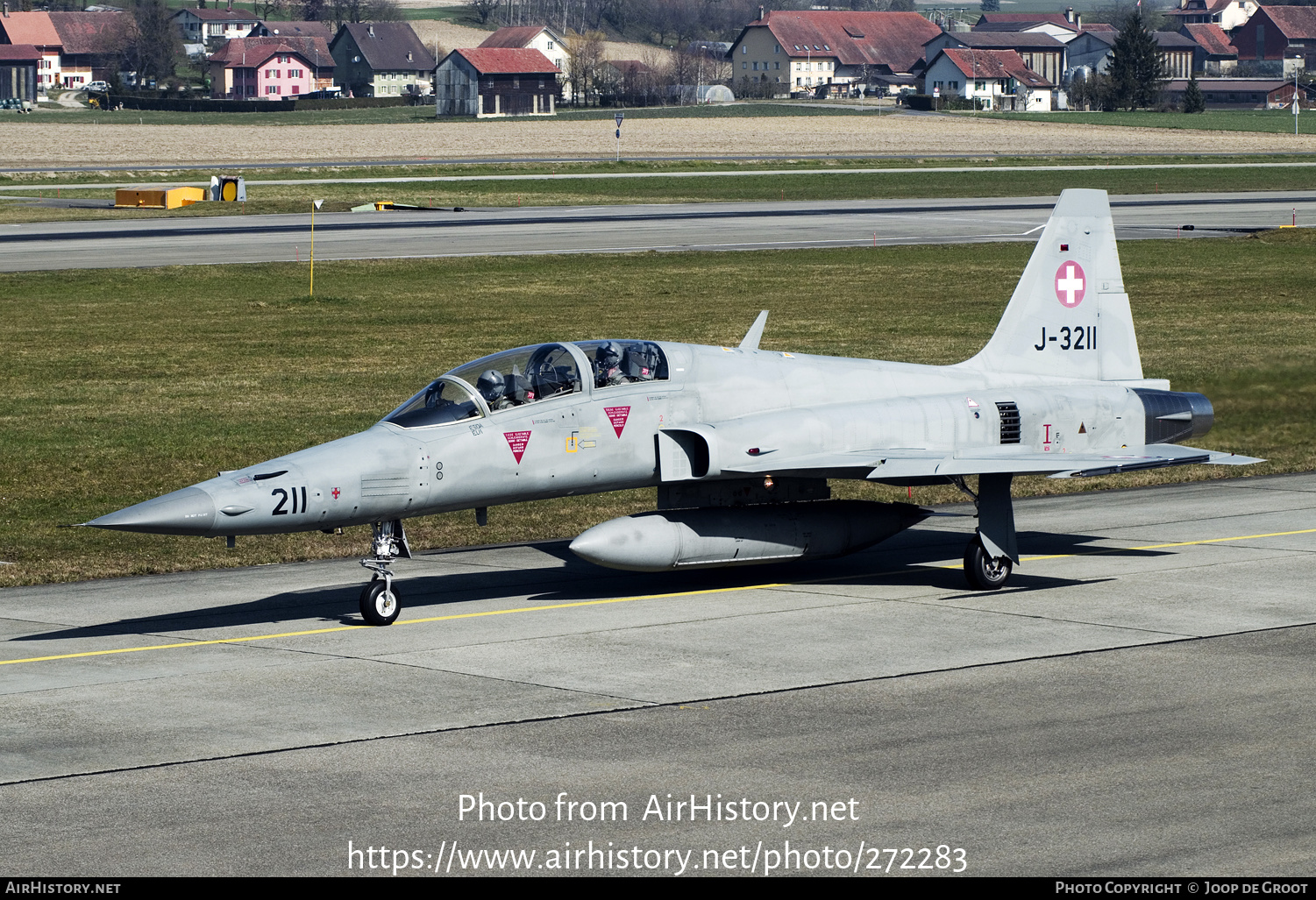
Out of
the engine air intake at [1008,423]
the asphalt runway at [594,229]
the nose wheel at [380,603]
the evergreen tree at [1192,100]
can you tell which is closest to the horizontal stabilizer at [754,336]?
the engine air intake at [1008,423]

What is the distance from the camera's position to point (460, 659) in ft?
48.9

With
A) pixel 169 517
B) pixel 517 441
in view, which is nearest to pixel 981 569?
pixel 517 441

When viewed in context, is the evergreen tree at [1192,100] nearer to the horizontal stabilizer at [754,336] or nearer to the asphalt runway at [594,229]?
the asphalt runway at [594,229]

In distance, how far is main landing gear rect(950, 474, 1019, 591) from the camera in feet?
57.9

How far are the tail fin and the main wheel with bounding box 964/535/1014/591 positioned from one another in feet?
9.56

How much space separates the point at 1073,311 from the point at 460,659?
29.9ft

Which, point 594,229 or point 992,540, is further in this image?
point 594,229

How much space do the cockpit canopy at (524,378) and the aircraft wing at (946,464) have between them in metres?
1.49

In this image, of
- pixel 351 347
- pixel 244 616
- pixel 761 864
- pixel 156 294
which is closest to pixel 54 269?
pixel 156 294

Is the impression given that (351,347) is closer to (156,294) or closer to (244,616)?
(156,294)

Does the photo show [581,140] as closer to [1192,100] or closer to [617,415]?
[1192,100]

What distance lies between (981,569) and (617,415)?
4225 mm

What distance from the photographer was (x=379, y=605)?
16.1 metres

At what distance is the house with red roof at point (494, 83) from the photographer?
179m
